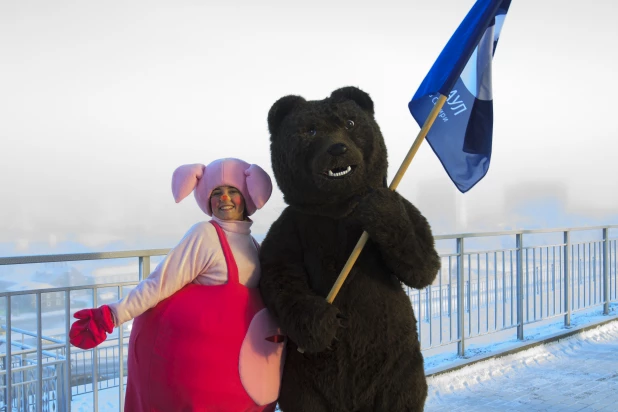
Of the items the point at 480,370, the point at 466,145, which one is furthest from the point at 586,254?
the point at 466,145

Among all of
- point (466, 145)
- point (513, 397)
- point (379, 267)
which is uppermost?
point (466, 145)

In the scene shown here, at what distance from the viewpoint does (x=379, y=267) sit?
104 inches

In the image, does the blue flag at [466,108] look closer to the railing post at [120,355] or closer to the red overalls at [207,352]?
the red overalls at [207,352]

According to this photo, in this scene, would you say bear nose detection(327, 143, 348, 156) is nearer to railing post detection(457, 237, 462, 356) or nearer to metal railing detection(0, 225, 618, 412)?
metal railing detection(0, 225, 618, 412)

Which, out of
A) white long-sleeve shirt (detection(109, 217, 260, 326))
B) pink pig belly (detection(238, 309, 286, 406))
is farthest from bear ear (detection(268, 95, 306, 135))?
pink pig belly (detection(238, 309, 286, 406))

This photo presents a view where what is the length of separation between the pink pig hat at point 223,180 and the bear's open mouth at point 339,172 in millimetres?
346

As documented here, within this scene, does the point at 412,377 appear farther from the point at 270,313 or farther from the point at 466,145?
the point at 466,145

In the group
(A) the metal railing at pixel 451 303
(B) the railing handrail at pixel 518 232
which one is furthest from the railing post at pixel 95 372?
(B) the railing handrail at pixel 518 232

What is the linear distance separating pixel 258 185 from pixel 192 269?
48cm

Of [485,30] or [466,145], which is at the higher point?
[485,30]

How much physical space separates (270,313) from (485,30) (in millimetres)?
1726

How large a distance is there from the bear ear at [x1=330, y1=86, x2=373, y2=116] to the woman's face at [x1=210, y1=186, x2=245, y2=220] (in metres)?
0.67

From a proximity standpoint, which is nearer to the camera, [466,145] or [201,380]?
[201,380]

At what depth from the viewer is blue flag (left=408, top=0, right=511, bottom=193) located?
9.64 ft
